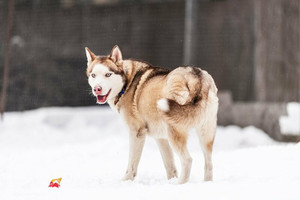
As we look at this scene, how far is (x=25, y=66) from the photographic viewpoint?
827 cm

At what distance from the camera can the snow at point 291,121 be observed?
21.7ft

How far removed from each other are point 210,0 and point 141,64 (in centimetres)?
363

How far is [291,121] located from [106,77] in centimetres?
375

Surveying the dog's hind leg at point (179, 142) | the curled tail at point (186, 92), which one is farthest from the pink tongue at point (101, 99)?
the dog's hind leg at point (179, 142)

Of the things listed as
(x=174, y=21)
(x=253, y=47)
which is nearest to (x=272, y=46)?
(x=253, y=47)

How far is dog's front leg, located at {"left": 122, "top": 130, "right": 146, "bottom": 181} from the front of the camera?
380cm

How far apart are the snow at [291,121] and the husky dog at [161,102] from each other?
3192mm

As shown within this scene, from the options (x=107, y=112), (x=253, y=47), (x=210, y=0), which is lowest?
(x=107, y=112)

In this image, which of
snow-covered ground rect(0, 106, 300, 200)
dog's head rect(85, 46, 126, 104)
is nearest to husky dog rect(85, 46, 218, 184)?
dog's head rect(85, 46, 126, 104)

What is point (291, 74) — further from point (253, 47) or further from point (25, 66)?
point (25, 66)

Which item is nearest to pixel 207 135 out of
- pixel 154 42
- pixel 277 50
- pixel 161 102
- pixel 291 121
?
pixel 161 102

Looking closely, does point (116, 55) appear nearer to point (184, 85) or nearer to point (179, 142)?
point (184, 85)

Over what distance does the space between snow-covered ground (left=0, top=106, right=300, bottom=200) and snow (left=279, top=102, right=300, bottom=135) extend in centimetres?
28

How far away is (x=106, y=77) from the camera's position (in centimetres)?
377
